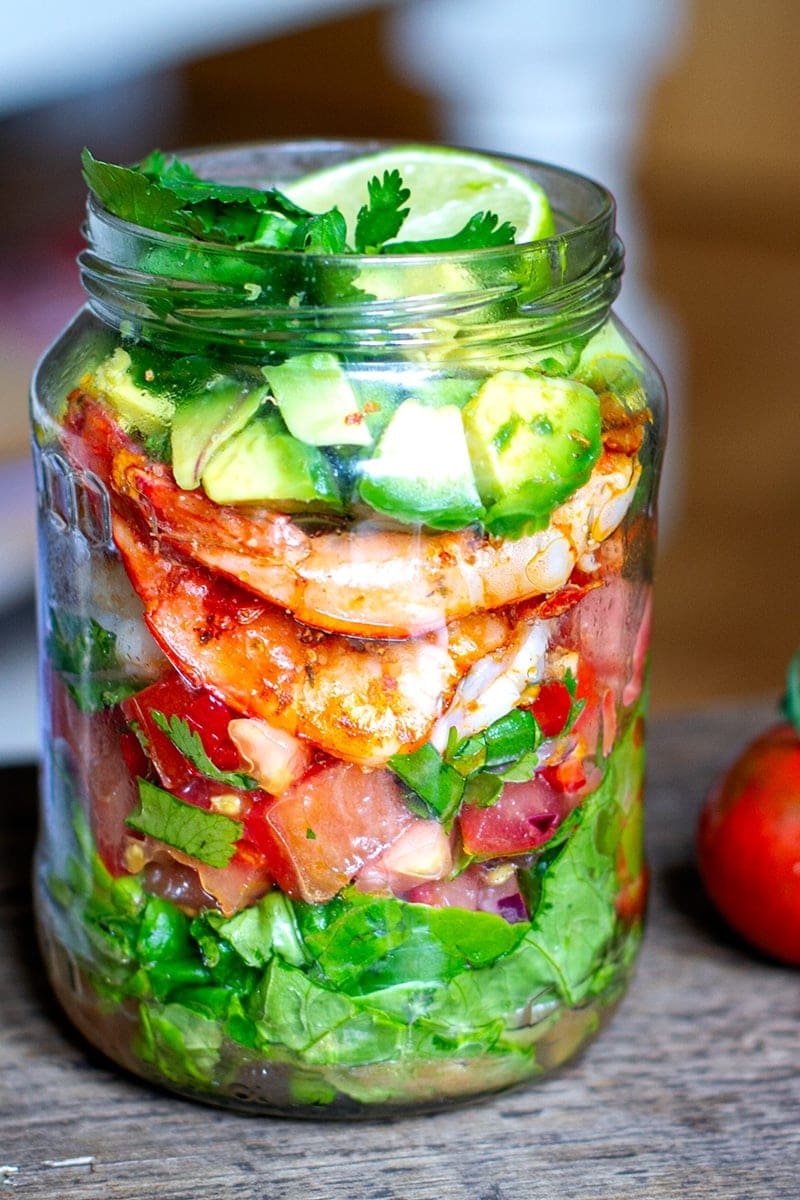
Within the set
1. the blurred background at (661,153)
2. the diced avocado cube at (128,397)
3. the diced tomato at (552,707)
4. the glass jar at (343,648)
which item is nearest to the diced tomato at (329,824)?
the glass jar at (343,648)

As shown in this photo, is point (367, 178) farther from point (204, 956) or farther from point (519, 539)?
point (204, 956)

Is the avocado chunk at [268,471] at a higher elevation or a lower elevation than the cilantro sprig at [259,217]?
lower

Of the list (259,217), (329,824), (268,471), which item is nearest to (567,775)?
(329,824)

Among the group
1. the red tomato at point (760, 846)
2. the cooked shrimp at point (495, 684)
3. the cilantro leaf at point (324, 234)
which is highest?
the cilantro leaf at point (324, 234)

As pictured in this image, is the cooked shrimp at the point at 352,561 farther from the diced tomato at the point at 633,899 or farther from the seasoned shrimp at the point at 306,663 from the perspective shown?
the diced tomato at the point at 633,899

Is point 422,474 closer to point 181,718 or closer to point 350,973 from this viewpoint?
point 181,718

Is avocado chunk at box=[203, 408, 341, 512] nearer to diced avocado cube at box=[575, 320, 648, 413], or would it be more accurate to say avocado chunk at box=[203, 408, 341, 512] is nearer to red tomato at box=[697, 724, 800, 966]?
diced avocado cube at box=[575, 320, 648, 413]
